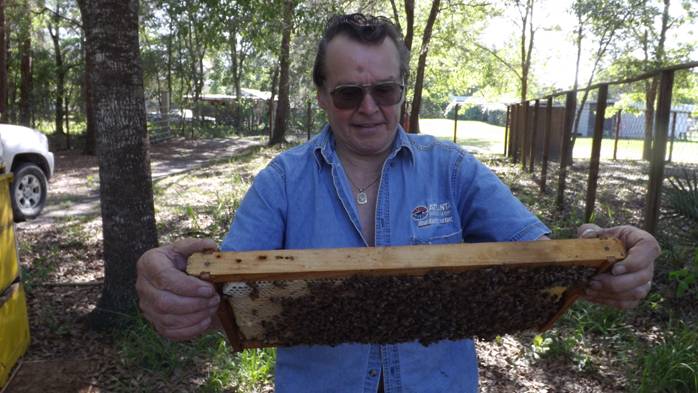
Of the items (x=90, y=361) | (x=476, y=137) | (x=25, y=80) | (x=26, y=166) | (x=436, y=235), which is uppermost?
(x=25, y=80)

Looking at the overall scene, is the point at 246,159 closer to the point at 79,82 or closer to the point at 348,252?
the point at 79,82

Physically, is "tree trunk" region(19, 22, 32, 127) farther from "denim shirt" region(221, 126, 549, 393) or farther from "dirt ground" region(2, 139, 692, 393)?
"denim shirt" region(221, 126, 549, 393)

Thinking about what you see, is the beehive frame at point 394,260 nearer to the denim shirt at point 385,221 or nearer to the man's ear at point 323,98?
the denim shirt at point 385,221

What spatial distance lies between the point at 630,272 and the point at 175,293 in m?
1.47

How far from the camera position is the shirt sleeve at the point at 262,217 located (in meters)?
2.02

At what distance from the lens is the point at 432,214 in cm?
216

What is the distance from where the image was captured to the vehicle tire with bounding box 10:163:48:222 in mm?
9117

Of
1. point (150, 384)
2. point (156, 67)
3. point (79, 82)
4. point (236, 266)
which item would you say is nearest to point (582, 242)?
point (236, 266)

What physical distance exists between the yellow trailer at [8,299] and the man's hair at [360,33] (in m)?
3.41

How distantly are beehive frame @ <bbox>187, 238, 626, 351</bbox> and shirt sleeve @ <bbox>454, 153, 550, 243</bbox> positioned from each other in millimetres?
325

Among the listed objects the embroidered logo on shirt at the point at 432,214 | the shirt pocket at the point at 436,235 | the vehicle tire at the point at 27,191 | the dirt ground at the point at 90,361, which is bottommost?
the dirt ground at the point at 90,361

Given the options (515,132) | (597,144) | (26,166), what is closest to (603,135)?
(515,132)

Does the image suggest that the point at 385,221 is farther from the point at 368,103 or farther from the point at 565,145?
the point at 565,145

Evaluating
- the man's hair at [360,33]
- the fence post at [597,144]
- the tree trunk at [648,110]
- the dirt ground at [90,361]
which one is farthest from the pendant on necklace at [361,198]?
the tree trunk at [648,110]
